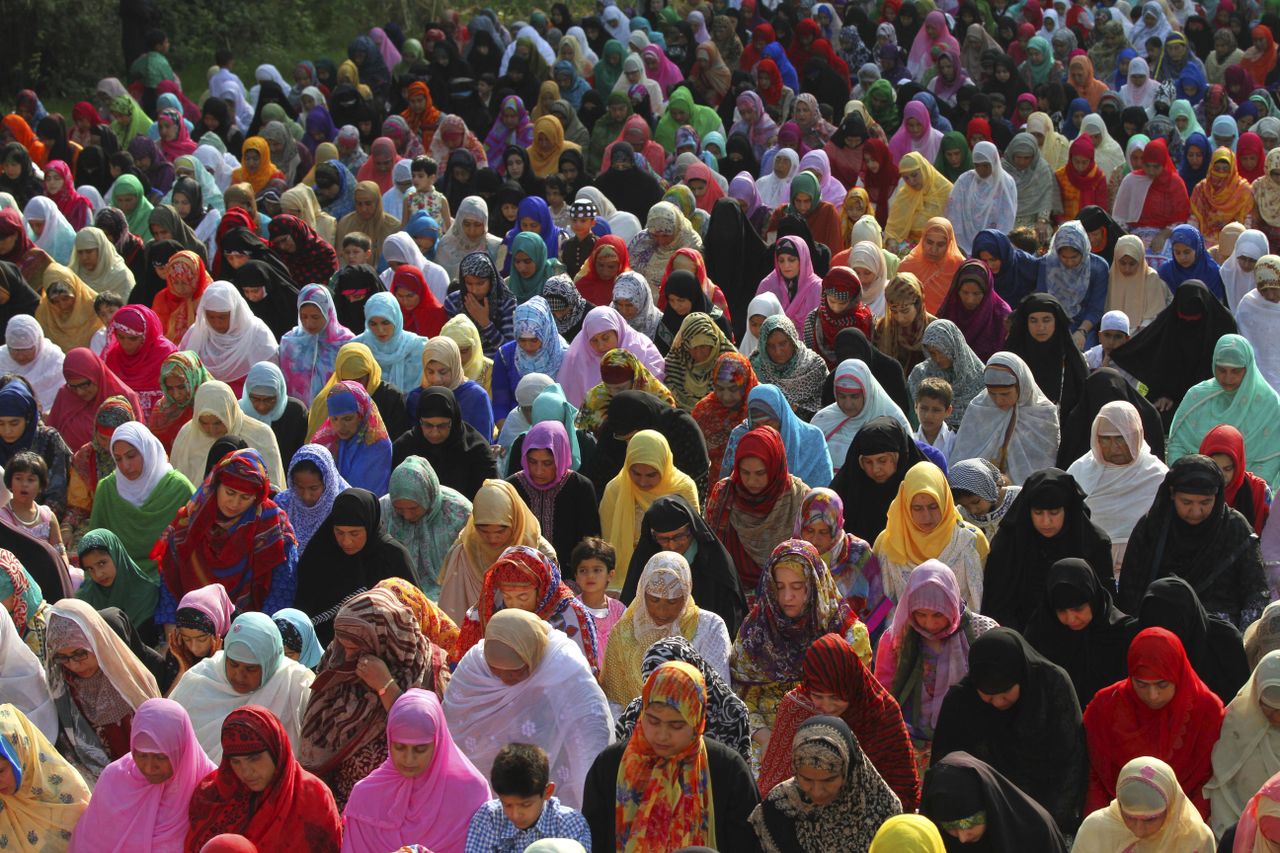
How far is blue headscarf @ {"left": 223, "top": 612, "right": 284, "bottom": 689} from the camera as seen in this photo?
7230mm

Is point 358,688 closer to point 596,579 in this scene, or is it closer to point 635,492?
point 596,579

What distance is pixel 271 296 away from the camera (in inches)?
520

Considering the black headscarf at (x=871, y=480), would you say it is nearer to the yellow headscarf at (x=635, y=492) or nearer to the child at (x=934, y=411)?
the yellow headscarf at (x=635, y=492)

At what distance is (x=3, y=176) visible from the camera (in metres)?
16.2

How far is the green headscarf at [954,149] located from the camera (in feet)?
56.0

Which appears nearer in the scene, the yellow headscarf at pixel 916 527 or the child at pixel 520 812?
the child at pixel 520 812

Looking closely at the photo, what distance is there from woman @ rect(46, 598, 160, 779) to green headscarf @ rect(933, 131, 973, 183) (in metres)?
10.6

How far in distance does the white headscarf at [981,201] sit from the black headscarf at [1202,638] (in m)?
8.53

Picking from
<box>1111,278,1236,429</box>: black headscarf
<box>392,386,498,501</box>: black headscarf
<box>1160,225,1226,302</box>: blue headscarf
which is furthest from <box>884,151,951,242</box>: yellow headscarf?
<box>392,386,498,501</box>: black headscarf

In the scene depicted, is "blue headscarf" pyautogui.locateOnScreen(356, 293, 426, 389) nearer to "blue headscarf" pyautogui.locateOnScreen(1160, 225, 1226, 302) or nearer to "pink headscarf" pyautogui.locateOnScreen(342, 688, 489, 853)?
"blue headscarf" pyautogui.locateOnScreen(1160, 225, 1226, 302)

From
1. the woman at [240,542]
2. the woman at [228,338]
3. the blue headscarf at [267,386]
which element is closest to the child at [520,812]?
the woman at [240,542]

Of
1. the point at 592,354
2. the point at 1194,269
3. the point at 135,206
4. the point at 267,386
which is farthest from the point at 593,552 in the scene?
the point at 135,206

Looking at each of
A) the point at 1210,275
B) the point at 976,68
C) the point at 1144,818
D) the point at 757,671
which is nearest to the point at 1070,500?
the point at 757,671

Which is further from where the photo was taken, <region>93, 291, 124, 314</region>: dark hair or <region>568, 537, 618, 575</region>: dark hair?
<region>93, 291, 124, 314</region>: dark hair
